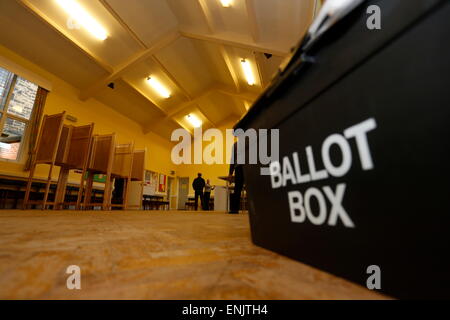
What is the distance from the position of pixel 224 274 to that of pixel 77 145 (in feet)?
12.2

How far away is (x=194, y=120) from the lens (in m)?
8.43

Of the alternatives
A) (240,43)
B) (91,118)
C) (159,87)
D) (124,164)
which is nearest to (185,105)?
(159,87)

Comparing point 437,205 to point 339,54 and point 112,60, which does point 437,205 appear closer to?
point 339,54

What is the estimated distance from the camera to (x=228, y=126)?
31.0 ft

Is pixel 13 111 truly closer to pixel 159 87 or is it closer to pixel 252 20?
pixel 159 87

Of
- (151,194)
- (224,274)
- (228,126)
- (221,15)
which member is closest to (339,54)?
(224,274)

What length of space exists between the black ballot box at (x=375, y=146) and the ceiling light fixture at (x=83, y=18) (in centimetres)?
491

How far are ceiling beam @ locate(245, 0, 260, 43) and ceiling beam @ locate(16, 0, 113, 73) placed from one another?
3498 mm

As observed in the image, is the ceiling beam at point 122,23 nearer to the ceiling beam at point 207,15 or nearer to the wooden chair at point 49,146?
the ceiling beam at point 207,15

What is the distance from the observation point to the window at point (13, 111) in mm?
3881

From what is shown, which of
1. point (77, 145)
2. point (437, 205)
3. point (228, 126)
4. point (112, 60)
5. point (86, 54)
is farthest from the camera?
point (228, 126)

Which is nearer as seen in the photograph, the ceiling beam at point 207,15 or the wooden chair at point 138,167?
the ceiling beam at point 207,15

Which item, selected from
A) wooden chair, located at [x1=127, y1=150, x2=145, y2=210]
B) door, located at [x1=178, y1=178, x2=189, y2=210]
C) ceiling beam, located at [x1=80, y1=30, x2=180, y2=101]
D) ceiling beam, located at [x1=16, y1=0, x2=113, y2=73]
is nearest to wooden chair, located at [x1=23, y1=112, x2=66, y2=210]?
wooden chair, located at [x1=127, y1=150, x2=145, y2=210]

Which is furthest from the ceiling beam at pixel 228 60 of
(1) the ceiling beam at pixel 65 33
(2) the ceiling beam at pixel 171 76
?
(1) the ceiling beam at pixel 65 33
